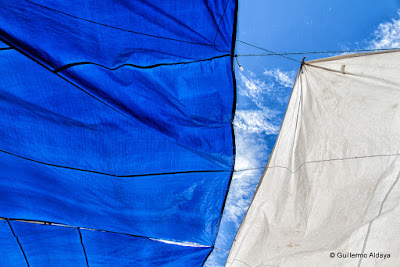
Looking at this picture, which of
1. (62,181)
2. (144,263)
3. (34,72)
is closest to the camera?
(34,72)

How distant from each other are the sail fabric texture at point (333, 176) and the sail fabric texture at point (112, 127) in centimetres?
34

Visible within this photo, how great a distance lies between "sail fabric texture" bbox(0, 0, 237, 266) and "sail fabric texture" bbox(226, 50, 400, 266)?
1.11ft

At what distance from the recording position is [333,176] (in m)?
2.13

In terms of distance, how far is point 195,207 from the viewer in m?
2.20

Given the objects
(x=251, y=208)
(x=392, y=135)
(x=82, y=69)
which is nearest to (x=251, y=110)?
(x=251, y=208)

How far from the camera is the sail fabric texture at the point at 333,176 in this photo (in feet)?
6.35

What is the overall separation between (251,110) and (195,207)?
2.45 ft

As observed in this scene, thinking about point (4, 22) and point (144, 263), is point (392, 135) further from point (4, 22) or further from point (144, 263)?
point (4, 22)
